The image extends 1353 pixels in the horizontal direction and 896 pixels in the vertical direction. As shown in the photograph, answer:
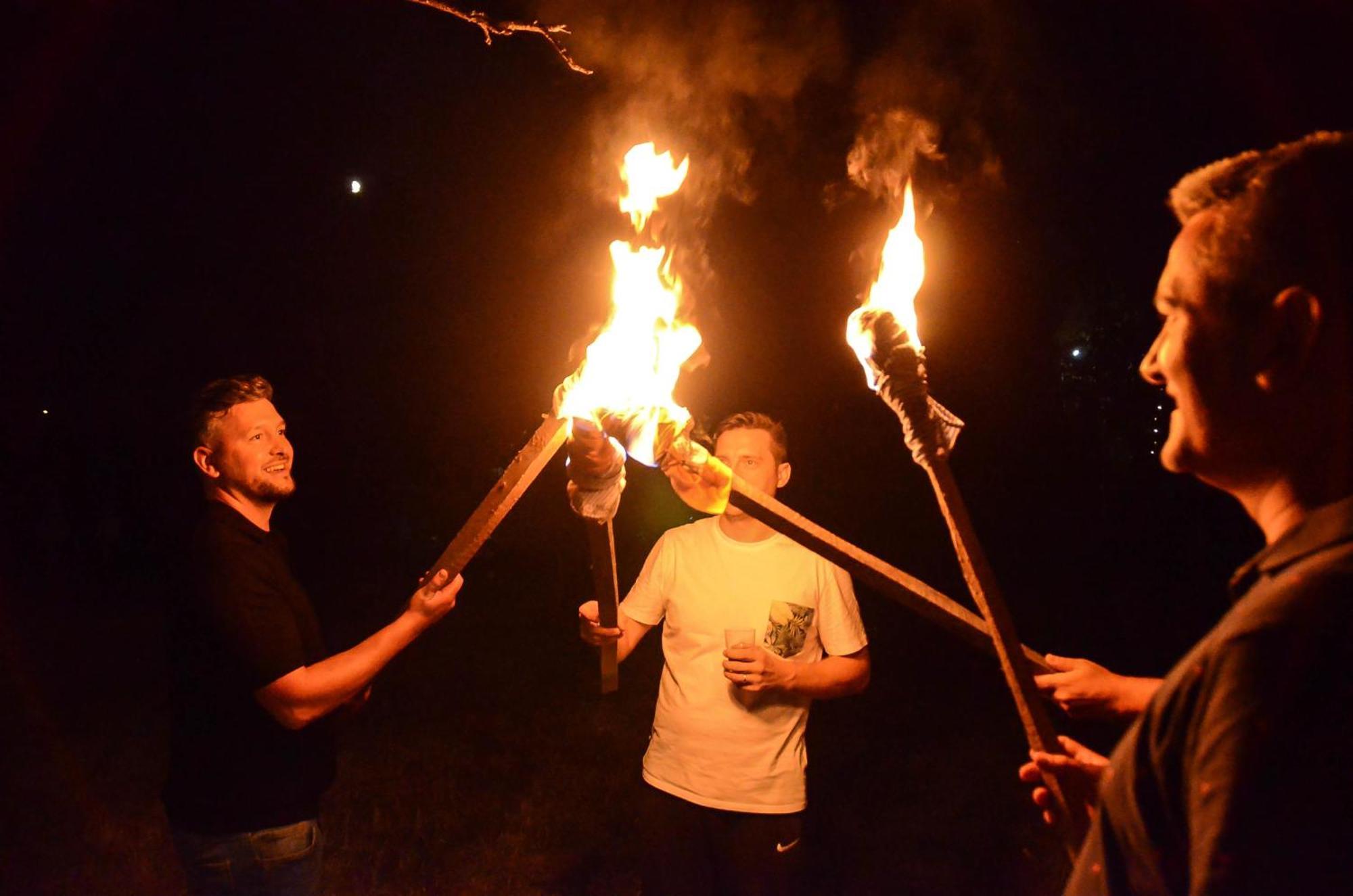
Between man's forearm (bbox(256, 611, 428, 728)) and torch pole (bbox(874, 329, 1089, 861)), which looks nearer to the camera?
torch pole (bbox(874, 329, 1089, 861))

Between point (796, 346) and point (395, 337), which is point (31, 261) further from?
point (796, 346)

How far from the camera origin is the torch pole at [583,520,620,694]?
3.23m

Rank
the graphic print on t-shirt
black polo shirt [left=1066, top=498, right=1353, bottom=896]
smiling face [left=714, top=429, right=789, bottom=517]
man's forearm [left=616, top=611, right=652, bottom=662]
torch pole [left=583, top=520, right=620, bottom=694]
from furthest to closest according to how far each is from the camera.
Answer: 1. smiling face [left=714, top=429, right=789, bottom=517]
2. man's forearm [left=616, top=611, right=652, bottom=662]
3. the graphic print on t-shirt
4. torch pole [left=583, top=520, right=620, bottom=694]
5. black polo shirt [left=1066, top=498, right=1353, bottom=896]

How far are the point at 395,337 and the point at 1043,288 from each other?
531 inches

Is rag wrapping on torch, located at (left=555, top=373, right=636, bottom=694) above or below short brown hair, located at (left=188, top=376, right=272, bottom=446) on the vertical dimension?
below

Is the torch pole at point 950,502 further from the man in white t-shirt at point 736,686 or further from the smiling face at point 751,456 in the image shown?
the smiling face at point 751,456

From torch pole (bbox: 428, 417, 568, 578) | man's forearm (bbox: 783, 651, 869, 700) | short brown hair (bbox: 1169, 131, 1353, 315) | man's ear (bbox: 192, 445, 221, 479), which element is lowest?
man's forearm (bbox: 783, 651, 869, 700)

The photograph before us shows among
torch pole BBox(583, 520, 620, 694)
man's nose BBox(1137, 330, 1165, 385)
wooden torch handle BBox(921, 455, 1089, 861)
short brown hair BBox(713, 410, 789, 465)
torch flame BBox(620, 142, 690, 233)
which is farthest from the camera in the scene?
short brown hair BBox(713, 410, 789, 465)

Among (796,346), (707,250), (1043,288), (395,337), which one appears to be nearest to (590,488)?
(707,250)

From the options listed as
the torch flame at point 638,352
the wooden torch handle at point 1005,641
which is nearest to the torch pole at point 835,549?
the torch flame at point 638,352

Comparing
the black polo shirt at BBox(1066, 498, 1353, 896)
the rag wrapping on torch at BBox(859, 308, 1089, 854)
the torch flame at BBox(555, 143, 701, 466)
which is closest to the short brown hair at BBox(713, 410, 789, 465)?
the torch flame at BBox(555, 143, 701, 466)

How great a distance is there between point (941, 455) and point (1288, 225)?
3.10 ft

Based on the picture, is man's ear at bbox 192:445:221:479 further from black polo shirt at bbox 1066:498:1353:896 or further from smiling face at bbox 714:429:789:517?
black polo shirt at bbox 1066:498:1353:896

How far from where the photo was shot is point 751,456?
434cm
